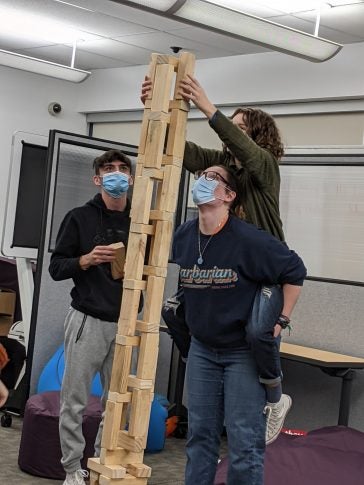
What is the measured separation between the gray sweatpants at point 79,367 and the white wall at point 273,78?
3.61 m

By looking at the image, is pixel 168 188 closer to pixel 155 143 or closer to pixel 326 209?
pixel 155 143

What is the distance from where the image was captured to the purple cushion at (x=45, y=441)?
3.85 meters

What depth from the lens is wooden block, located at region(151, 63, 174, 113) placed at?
2578 millimetres

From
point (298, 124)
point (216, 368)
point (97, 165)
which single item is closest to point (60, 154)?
point (97, 165)

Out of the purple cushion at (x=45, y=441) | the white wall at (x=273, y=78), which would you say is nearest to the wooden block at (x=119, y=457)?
the purple cushion at (x=45, y=441)

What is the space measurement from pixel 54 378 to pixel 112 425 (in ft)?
6.58

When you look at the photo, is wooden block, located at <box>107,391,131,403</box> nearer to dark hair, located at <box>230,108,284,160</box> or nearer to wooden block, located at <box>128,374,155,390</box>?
wooden block, located at <box>128,374,155,390</box>

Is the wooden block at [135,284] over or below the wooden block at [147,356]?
over

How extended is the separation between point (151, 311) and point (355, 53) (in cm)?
433

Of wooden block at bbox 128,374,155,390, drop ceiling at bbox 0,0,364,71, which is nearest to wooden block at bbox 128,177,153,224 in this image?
wooden block at bbox 128,374,155,390

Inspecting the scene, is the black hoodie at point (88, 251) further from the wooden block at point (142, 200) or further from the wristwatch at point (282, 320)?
the wristwatch at point (282, 320)

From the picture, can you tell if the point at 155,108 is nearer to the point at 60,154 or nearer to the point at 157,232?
the point at 157,232

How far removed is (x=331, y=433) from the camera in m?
3.92

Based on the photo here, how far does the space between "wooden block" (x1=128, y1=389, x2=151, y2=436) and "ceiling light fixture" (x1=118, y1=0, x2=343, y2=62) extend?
7.17 ft
